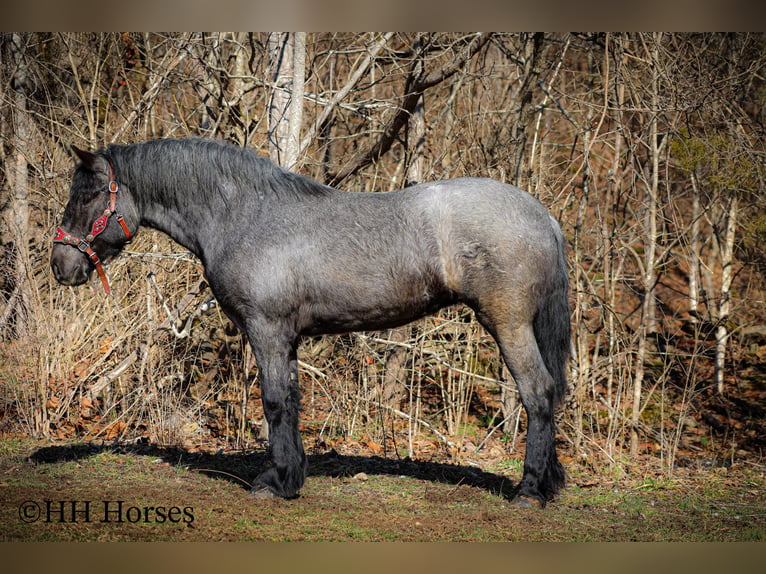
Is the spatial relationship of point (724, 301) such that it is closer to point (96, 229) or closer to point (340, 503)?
point (340, 503)

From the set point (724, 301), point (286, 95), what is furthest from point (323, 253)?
point (724, 301)

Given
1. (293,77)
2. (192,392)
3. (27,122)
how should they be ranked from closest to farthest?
(293,77) → (27,122) → (192,392)

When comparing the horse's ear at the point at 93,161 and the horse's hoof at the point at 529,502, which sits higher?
the horse's ear at the point at 93,161

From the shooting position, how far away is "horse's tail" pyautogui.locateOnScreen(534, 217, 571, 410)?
16.5ft

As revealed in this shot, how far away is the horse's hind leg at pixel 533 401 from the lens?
4914 mm

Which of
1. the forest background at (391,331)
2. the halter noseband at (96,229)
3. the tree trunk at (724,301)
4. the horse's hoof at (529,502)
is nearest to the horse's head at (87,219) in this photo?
the halter noseband at (96,229)

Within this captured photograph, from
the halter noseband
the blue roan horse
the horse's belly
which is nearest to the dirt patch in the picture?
the blue roan horse

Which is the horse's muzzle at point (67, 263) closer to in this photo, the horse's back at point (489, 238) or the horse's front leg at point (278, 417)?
the horse's front leg at point (278, 417)

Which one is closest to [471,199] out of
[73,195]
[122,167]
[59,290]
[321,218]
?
[321,218]

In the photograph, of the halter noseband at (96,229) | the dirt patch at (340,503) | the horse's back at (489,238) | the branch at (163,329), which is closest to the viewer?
the dirt patch at (340,503)

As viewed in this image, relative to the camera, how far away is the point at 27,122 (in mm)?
8039

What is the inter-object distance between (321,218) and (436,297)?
98 centimetres

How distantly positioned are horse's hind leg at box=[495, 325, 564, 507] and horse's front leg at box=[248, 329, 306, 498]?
1.52m
